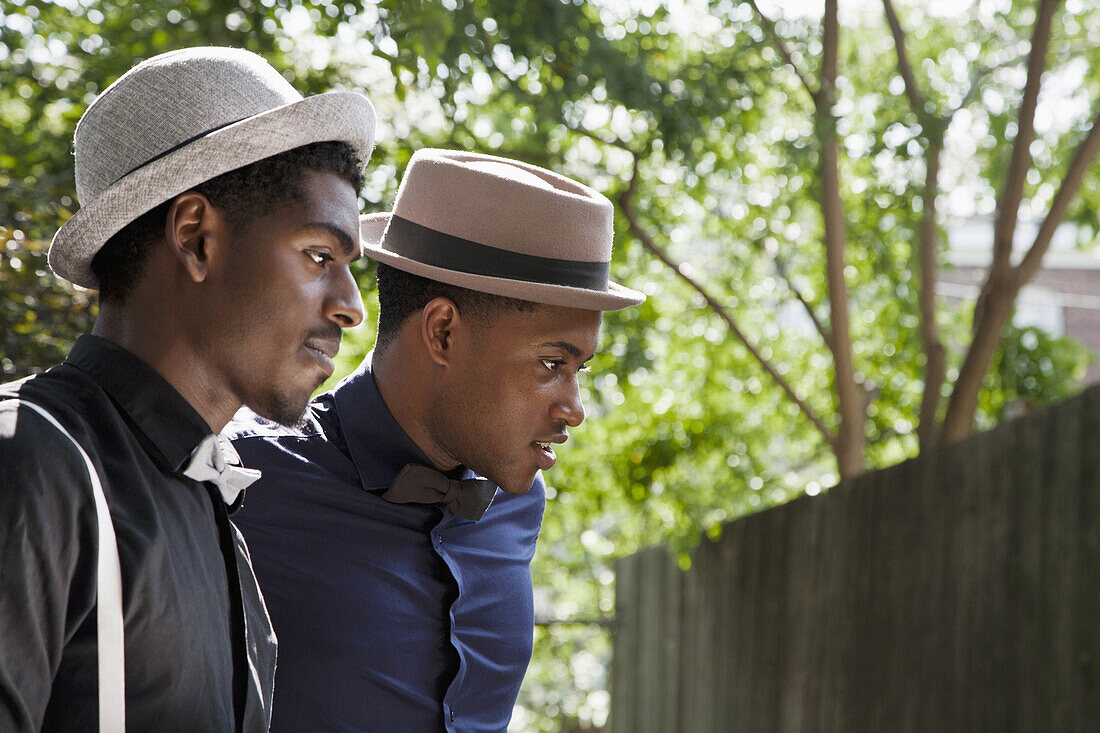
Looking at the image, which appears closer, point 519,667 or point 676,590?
point 519,667

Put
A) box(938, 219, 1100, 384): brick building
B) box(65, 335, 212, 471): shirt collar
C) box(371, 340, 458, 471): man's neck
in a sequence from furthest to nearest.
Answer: box(938, 219, 1100, 384): brick building
box(371, 340, 458, 471): man's neck
box(65, 335, 212, 471): shirt collar

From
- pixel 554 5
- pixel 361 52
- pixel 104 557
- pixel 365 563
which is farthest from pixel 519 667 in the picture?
pixel 361 52

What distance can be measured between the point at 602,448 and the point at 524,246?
6031 millimetres

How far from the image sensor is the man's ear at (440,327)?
7.88ft

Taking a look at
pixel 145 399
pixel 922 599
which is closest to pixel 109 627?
pixel 145 399

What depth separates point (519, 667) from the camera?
2.54m

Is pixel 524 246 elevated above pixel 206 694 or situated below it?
above

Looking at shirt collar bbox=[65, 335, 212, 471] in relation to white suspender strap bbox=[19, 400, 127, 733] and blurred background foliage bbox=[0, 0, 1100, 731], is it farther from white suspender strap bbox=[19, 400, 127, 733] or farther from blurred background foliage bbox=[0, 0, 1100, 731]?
blurred background foliage bbox=[0, 0, 1100, 731]

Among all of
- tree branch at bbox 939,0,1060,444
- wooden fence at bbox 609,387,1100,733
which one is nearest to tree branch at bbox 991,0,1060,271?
tree branch at bbox 939,0,1060,444

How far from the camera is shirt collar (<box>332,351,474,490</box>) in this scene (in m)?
2.40

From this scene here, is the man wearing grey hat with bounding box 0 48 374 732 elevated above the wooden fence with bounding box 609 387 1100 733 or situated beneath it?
elevated above

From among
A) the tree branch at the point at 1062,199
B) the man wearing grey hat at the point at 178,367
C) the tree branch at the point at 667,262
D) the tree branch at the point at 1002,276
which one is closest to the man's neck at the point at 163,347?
the man wearing grey hat at the point at 178,367

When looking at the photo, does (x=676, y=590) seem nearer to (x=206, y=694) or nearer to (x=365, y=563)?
(x=365, y=563)

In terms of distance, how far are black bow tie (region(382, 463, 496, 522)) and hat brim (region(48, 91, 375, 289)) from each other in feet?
3.22
